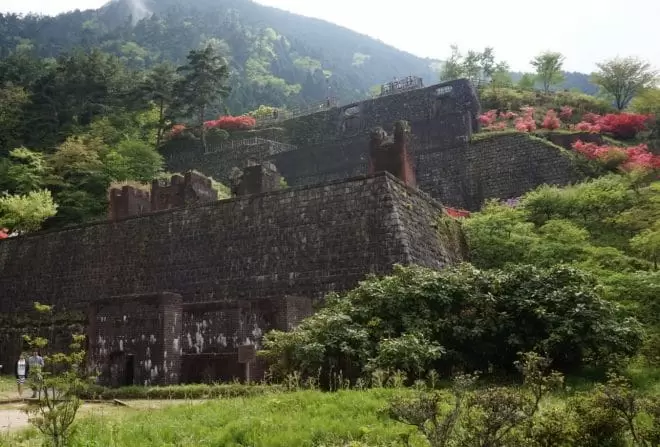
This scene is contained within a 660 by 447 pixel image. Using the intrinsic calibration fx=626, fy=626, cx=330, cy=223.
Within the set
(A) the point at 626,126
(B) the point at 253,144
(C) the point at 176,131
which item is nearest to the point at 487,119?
(A) the point at 626,126

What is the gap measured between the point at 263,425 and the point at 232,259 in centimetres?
1178

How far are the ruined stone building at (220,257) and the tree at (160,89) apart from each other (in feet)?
68.2

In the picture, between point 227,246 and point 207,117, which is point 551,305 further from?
point 207,117

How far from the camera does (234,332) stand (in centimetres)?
1506

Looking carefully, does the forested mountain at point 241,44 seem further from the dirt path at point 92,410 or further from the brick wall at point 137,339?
the dirt path at point 92,410

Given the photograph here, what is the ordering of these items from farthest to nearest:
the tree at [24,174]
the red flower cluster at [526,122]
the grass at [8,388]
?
the red flower cluster at [526,122], the tree at [24,174], the grass at [8,388]

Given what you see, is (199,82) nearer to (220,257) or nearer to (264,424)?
(220,257)

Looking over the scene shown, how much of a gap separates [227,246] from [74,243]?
284 inches

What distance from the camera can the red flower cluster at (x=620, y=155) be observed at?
2608 centimetres

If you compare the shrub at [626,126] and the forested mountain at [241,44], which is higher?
the forested mountain at [241,44]

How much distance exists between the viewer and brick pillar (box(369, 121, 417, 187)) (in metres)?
20.7

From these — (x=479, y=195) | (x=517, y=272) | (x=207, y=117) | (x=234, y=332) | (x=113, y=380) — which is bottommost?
(x=113, y=380)

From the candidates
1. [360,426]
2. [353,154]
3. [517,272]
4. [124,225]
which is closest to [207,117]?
[353,154]

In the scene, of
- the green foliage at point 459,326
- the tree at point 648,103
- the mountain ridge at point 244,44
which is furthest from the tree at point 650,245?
the mountain ridge at point 244,44
